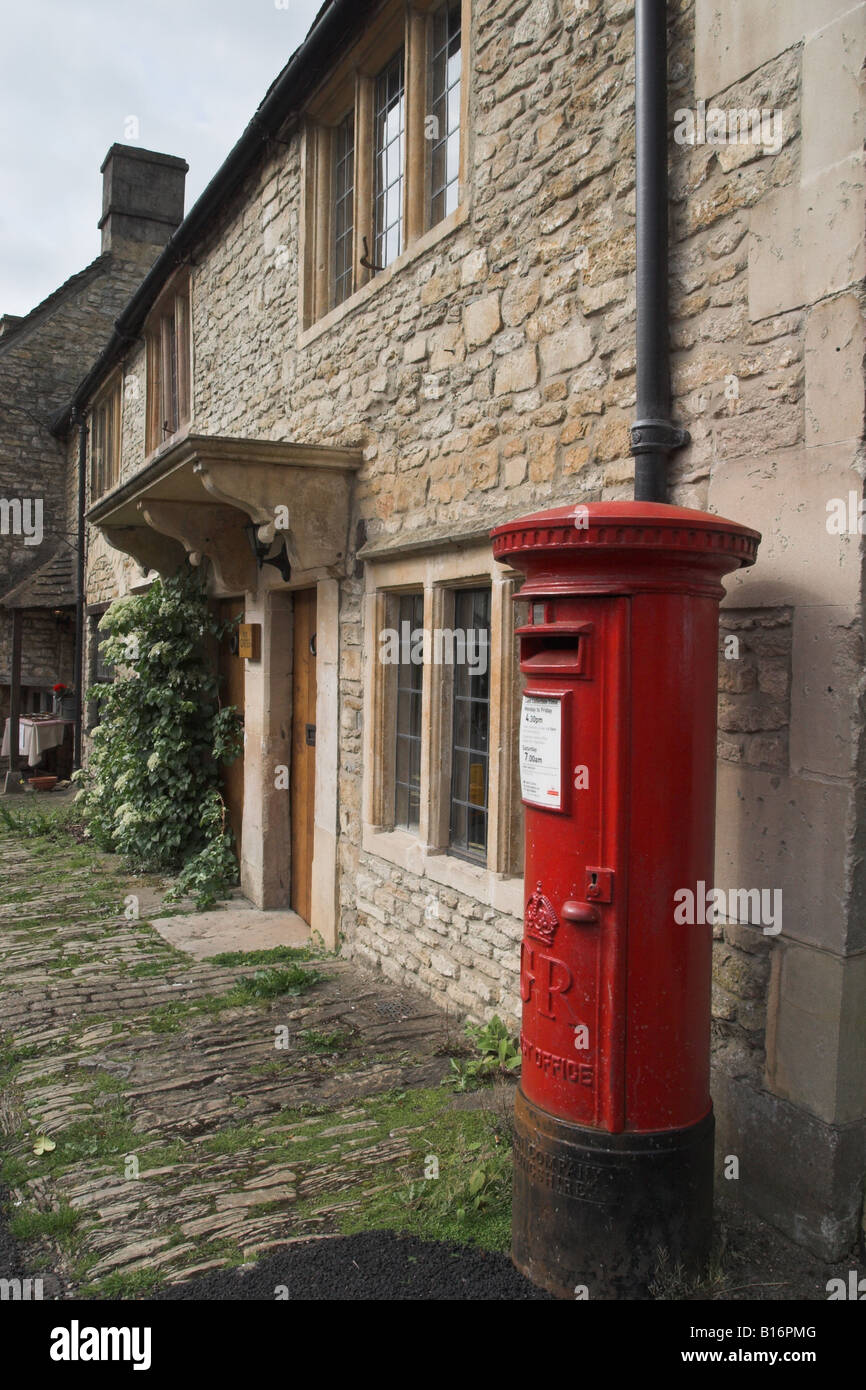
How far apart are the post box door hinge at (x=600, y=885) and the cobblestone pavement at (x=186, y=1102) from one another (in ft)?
4.64

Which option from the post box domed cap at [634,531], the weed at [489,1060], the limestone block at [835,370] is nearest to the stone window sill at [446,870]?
the weed at [489,1060]

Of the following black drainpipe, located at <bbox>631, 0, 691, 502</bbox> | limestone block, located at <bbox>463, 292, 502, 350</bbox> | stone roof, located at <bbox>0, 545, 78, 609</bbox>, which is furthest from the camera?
stone roof, located at <bbox>0, 545, 78, 609</bbox>

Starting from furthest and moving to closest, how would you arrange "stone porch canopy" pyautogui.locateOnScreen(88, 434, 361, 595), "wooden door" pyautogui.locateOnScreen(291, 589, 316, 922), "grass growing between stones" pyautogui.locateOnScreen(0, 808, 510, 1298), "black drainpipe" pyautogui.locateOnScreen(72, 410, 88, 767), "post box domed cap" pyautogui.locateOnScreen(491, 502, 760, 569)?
"black drainpipe" pyautogui.locateOnScreen(72, 410, 88, 767), "wooden door" pyautogui.locateOnScreen(291, 589, 316, 922), "stone porch canopy" pyautogui.locateOnScreen(88, 434, 361, 595), "grass growing between stones" pyautogui.locateOnScreen(0, 808, 510, 1298), "post box domed cap" pyautogui.locateOnScreen(491, 502, 760, 569)

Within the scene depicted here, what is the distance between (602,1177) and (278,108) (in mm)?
7135

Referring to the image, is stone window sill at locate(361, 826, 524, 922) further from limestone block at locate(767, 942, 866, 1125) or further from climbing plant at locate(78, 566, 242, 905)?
climbing plant at locate(78, 566, 242, 905)

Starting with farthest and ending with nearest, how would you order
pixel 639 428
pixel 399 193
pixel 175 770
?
pixel 175 770, pixel 399 193, pixel 639 428

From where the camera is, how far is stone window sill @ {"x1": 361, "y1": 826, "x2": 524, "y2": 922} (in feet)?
14.2

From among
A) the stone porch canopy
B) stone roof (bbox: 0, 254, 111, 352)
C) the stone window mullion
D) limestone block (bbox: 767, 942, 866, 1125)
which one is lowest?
limestone block (bbox: 767, 942, 866, 1125)

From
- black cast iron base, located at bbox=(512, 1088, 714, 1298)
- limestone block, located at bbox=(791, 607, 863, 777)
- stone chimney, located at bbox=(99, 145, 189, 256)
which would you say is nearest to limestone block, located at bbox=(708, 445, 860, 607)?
limestone block, located at bbox=(791, 607, 863, 777)

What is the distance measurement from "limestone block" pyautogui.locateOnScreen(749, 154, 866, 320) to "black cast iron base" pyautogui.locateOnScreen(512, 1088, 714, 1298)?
7.95 feet

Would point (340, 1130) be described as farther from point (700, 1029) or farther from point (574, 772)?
point (574, 772)

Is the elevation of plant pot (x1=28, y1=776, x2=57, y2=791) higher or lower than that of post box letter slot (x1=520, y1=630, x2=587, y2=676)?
lower
